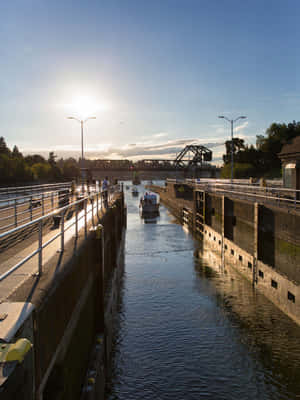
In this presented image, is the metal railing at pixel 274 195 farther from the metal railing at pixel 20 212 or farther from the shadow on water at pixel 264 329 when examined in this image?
the metal railing at pixel 20 212

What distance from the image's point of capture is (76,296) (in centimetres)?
803

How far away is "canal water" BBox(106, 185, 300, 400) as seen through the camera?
11.2m

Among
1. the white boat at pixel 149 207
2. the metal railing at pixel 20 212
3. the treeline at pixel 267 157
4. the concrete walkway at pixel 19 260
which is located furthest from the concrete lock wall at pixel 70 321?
the treeline at pixel 267 157

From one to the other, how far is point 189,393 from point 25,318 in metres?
9.10

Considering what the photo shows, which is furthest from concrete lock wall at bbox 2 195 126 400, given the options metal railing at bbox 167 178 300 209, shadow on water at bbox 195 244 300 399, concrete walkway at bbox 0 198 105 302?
metal railing at bbox 167 178 300 209

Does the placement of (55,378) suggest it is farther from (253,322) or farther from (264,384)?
(253,322)

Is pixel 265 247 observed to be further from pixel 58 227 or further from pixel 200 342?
pixel 58 227

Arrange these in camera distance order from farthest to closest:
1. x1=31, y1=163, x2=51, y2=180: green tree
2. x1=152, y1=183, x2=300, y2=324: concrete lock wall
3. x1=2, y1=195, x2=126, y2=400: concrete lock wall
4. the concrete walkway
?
x1=31, y1=163, x2=51, y2=180: green tree → x1=152, y1=183, x2=300, y2=324: concrete lock wall → the concrete walkway → x1=2, y1=195, x2=126, y2=400: concrete lock wall

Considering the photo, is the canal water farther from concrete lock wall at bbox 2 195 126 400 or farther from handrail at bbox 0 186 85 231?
handrail at bbox 0 186 85 231

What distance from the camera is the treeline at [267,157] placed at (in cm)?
8531

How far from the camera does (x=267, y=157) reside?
3561 inches

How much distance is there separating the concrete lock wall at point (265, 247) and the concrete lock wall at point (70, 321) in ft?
31.8

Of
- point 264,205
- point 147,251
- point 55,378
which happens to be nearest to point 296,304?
point 264,205

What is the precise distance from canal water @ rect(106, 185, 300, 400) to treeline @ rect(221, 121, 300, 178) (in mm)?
66139
